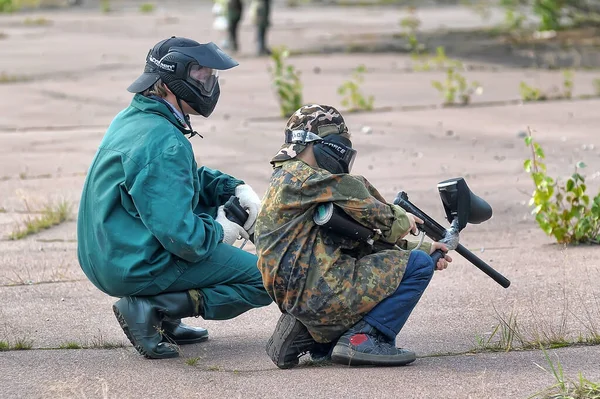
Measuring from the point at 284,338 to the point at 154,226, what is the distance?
75 centimetres

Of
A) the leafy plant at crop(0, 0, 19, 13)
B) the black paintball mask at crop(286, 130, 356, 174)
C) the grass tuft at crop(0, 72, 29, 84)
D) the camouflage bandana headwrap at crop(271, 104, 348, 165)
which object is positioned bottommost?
the leafy plant at crop(0, 0, 19, 13)

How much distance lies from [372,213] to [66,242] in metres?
3.43

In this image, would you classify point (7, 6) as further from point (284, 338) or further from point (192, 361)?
point (284, 338)

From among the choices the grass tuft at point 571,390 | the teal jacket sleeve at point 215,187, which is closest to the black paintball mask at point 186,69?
the teal jacket sleeve at point 215,187

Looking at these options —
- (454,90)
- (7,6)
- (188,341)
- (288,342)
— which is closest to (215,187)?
(188,341)

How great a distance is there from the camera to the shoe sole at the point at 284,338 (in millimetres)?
4504

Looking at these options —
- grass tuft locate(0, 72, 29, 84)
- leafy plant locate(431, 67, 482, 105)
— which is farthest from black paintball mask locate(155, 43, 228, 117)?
grass tuft locate(0, 72, 29, 84)

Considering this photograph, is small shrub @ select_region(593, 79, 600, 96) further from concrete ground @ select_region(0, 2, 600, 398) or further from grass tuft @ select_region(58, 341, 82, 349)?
grass tuft @ select_region(58, 341, 82, 349)

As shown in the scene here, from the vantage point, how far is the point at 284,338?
4504mm

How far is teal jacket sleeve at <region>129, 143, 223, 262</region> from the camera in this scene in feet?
14.7

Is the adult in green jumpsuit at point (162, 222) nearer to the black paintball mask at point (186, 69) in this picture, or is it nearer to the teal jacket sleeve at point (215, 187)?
the black paintball mask at point (186, 69)

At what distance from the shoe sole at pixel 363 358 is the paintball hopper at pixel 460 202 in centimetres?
66

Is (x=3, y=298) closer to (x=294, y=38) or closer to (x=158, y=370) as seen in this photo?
(x=158, y=370)

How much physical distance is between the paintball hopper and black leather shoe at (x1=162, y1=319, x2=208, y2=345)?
1.39 m
